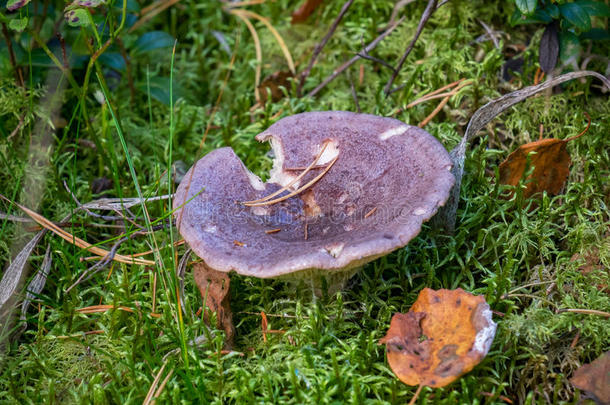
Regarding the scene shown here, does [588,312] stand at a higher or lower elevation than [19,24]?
lower

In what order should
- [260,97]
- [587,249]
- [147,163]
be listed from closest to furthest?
[587,249] < [147,163] < [260,97]

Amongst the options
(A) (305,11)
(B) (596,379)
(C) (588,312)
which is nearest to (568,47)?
(C) (588,312)

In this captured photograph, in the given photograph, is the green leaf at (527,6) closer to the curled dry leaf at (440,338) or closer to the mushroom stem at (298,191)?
the mushroom stem at (298,191)

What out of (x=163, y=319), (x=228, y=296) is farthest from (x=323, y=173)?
(x=163, y=319)

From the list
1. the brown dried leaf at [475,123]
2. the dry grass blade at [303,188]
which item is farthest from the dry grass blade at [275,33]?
the brown dried leaf at [475,123]

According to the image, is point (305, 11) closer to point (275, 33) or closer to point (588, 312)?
point (275, 33)

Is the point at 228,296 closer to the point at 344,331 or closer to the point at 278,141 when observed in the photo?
the point at 344,331
